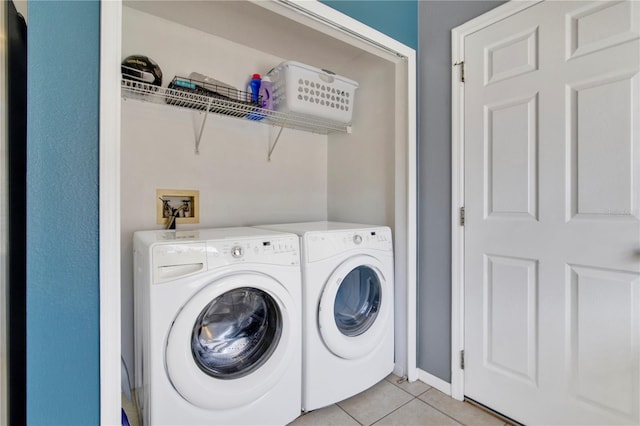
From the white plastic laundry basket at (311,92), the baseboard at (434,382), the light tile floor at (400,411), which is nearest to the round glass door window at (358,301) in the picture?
the light tile floor at (400,411)

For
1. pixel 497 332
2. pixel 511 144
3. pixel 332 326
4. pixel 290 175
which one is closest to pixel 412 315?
pixel 497 332

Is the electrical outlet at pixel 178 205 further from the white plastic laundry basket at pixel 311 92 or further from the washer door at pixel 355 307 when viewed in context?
the washer door at pixel 355 307

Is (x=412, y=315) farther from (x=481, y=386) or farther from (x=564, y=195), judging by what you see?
(x=564, y=195)

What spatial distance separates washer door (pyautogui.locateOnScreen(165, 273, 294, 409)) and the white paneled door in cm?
103

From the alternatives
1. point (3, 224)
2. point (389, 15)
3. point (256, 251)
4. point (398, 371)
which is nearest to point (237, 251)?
point (256, 251)

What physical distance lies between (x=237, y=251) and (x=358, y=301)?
0.88 m

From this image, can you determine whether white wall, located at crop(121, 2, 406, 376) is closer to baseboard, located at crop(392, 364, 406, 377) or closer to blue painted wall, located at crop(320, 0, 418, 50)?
blue painted wall, located at crop(320, 0, 418, 50)

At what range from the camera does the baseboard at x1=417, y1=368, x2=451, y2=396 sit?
1757 mm

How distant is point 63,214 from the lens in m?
0.95

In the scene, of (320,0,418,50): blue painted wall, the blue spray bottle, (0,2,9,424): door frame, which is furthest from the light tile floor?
(320,0,418,50): blue painted wall

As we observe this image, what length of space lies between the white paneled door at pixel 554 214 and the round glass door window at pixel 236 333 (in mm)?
1059


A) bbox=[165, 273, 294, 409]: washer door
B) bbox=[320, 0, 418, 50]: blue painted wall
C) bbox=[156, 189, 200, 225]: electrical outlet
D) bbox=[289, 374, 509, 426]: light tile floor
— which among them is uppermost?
bbox=[320, 0, 418, 50]: blue painted wall

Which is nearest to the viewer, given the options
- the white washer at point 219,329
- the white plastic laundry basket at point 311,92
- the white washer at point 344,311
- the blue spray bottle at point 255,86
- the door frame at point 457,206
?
the white washer at point 219,329

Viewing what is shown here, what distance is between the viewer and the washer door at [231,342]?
117 centimetres
